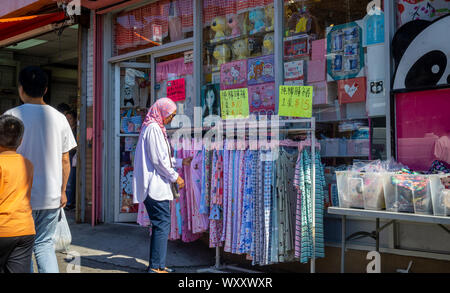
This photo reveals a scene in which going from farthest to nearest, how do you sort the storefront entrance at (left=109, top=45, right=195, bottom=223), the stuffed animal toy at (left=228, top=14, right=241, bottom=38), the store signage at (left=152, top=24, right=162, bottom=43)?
the storefront entrance at (left=109, top=45, right=195, bottom=223) → the store signage at (left=152, top=24, right=162, bottom=43) → the stuffed animal toy at (left=228, top=14, right=241, bottom=38)

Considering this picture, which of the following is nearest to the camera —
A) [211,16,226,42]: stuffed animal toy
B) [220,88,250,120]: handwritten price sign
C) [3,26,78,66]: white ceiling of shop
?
[220,88,250,120]: handwritten price sign

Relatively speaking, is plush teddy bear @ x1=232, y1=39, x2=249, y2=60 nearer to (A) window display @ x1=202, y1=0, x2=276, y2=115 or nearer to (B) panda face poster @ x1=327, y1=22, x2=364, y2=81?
(A) window display @ x1=202, y1=0, x2=276, y2=115

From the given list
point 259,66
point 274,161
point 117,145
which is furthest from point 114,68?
point 274,161

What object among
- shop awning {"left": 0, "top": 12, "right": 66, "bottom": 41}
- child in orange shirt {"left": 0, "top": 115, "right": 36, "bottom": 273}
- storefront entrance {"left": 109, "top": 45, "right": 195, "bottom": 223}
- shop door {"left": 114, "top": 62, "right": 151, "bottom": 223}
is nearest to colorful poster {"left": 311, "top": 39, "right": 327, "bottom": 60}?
Result: storefront entrance {"left": 109, "top": 45, "right": 195, "bottom": 223}

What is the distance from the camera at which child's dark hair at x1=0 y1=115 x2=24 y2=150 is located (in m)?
2.97

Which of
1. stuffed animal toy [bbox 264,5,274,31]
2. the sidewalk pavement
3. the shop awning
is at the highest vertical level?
the shop awning

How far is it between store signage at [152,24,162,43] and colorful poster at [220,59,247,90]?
4.59 feet

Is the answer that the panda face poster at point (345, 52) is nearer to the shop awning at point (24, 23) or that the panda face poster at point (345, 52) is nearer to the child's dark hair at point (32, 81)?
the child's dark hair at point (32, 81)

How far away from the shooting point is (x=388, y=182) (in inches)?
140

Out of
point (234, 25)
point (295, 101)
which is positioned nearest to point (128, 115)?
point (234, 25)

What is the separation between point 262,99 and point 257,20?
1.00 metres

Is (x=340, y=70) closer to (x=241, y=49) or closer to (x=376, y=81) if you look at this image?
(x=376, y=81)

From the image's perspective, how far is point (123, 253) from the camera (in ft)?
17.8

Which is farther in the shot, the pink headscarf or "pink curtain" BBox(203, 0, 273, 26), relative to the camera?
"pink curtain" BBox(203, 0, 273, 26)
